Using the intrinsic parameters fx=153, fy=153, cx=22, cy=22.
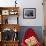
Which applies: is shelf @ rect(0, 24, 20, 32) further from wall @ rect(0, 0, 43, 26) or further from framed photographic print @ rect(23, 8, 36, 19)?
framed photographic print @ rect(23, 8, 36, 19)

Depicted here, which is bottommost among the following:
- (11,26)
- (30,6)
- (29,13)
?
(11,26)

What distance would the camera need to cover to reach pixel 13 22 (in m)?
6.00

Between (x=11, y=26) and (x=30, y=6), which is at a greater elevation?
(x=30, y=6)

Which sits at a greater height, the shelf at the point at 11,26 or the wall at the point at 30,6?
the wall at the point at 30,6

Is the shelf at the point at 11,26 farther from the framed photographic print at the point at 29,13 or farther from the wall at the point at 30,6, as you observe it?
the framed photographic print at the point at 29,13

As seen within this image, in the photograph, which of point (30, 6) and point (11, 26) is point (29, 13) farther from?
point (11, 26)

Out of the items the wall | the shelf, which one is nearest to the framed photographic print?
the wall

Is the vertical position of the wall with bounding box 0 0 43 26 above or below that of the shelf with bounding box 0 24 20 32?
above

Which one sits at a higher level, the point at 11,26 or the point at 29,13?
the point at 29,13

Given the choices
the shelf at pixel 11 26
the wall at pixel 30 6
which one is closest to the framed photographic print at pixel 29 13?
the wall at pixel 30 6

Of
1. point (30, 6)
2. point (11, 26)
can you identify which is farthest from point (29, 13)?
point (11, 26)

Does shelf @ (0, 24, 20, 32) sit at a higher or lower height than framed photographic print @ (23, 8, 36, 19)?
lower

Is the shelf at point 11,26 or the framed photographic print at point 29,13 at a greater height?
the framed photographic print at point 29,13

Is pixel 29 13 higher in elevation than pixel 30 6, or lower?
lower
